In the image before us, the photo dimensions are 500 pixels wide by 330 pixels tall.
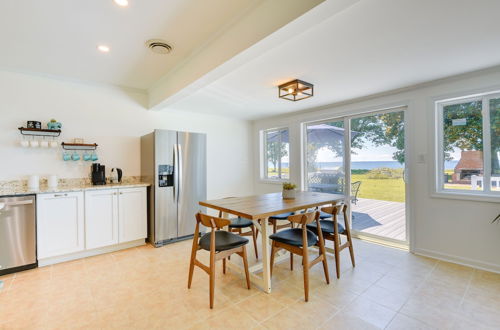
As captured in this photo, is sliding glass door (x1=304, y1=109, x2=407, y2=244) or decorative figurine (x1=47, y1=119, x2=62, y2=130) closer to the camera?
decorative figurine (x1=47, y1=119, x2=62, y2=130)

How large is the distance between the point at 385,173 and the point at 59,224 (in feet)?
15.4

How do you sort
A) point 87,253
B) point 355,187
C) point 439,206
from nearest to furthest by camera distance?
1. point 439,206
2. point 87,253
3. point 355,187

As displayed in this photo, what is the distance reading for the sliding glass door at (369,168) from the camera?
3.60m

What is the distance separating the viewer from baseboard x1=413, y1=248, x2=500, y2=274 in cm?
271

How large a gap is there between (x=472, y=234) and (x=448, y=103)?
1680 mm

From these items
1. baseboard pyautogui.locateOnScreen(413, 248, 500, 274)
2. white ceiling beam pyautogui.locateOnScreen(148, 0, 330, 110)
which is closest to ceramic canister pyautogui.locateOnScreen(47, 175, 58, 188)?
white ceiling beam pyautogui.locateOnScreen(148, 0, 330, 110)

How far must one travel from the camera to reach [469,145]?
2947 mm

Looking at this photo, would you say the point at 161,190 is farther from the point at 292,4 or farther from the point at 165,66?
the point at 292,4

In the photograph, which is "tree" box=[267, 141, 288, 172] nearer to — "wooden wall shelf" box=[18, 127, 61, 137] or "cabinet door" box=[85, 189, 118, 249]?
"cabinet door" box=[85, 189, 118, 249]

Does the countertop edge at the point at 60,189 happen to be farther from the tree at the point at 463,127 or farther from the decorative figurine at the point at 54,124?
the tree at the point at 463,127

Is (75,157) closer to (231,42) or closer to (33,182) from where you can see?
(33,182)

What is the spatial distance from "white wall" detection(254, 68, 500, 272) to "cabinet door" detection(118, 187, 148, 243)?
12.8ft

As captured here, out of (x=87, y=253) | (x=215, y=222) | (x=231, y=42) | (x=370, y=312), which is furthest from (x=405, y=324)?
(x=87, y=253)

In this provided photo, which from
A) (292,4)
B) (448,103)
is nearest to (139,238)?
(292,4)
